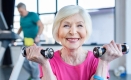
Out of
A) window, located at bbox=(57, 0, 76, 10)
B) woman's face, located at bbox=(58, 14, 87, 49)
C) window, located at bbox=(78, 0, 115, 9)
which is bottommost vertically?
woman's face, located at bbox=(58, 14, 87, 49)

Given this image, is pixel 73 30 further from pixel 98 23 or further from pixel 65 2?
pixel 65 2

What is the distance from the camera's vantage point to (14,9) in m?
5.09

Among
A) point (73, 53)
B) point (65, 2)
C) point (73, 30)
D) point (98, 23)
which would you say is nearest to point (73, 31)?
point (73, 30)

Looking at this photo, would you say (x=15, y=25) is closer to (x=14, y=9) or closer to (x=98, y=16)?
(x=14, y=9)

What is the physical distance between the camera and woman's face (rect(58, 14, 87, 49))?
84cm

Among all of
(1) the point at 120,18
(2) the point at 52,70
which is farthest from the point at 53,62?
(1) the point at 120,18

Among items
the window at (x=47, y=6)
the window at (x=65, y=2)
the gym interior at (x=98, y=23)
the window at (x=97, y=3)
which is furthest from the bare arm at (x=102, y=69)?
the window at (x=47, y=6)

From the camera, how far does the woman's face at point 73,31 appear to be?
0.84 metres

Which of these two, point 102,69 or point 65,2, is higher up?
point 65,2

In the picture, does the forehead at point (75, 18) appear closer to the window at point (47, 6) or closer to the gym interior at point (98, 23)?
the gym interior at point (98, 23)

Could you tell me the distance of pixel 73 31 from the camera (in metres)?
0.83

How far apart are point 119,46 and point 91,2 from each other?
3.75 meters

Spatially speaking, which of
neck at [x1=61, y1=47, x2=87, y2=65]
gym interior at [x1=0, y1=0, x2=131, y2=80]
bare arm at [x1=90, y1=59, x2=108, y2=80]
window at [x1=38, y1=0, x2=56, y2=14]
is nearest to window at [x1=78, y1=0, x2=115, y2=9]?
gym interior at [x1=0, y1=0, x2=131, y2=80]

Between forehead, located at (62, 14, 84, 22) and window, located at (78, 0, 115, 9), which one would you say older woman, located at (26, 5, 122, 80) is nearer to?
forehead, located at (62, 14, 84, 22)
